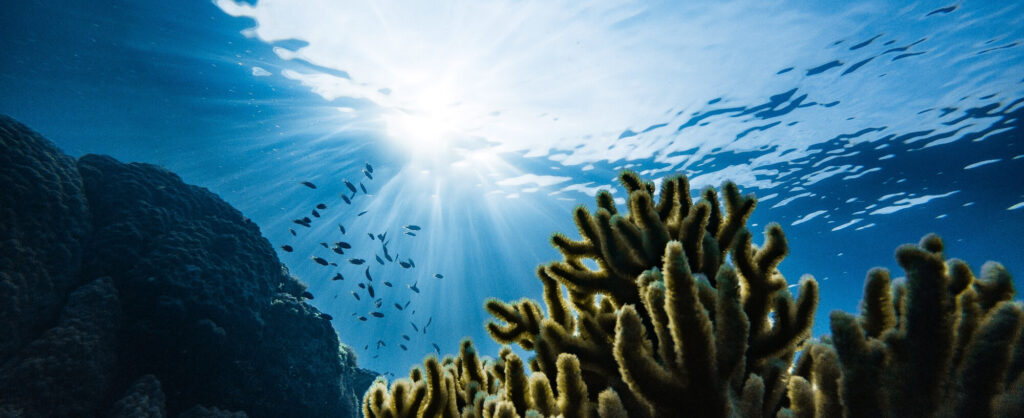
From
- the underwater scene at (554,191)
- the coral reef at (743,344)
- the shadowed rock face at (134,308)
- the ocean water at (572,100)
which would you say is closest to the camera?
the coral reef at (743,344)

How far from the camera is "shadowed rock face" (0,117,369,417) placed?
6.97m

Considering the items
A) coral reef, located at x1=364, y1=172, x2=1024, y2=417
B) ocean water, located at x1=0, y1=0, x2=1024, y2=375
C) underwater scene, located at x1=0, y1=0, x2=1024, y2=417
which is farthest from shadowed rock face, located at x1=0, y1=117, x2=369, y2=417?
coral reef, located at x1=364, y1=172, x2=1024, y2=417

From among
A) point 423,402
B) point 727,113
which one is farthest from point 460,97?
point 423,402

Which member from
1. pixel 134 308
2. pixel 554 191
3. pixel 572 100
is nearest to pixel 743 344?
pixel 134 308

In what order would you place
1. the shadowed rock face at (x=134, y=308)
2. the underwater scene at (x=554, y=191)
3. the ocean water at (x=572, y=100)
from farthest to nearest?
the ocean water at (x=572, y=100)
the shadowed rock face at (x=134, y=308)
the underwater scene at (x=554, y=191)

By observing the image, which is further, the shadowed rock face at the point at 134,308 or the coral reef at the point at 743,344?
the shadowed rock face at the point at 134,308

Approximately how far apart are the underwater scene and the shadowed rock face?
0.18 feet

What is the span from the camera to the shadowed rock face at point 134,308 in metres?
6.97

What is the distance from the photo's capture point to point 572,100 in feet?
47.2

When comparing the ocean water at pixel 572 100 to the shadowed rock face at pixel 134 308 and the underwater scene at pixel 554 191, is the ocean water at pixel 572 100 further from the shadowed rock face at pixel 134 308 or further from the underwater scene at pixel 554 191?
the shadowed rock face at pixel 134 308

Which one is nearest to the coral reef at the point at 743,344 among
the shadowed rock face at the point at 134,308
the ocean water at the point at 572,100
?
the shadowed rock face at the point at 134,308

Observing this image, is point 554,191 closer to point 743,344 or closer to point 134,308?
point 134,308

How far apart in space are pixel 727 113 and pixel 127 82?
2716cm

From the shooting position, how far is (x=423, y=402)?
6.13 ft
